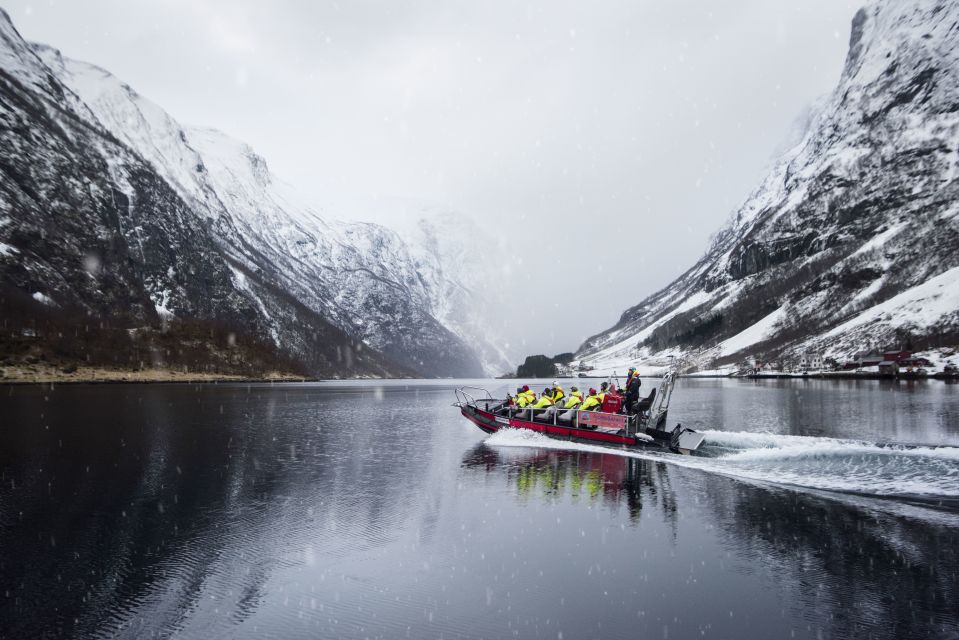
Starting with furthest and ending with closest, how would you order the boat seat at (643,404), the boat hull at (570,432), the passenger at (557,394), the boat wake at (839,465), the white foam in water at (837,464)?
1. the passenger at (557,394)
2. the boat seat at (643,404)
3. the boat hull at (570,432)
4. the white foam in water at (837,464)
5. the boat wake at (839,465)

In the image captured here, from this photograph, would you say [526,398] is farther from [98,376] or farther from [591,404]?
[98,376]

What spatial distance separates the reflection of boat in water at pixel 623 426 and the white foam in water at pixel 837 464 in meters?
1.16

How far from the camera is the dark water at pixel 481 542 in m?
12.5

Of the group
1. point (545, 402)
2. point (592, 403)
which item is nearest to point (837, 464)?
point (592, 403)

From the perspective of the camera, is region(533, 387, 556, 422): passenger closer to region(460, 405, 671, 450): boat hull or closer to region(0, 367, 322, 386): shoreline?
region(460, 405, 671, 450): boat hull

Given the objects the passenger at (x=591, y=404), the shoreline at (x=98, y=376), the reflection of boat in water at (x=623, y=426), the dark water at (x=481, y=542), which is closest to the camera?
the dark water at (x=481, y=542)

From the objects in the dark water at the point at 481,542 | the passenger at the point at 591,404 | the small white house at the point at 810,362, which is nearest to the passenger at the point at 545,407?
the passenger at the point at 591,404

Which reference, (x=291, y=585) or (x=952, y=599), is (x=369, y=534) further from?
(x=952, y=599)

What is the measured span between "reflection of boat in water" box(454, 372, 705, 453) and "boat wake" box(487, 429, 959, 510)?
43.0 inches

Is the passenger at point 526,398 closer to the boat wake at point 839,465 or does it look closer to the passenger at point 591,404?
the passenger at point 591,404

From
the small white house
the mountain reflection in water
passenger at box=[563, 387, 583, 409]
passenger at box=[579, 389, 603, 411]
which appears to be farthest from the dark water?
the small white house

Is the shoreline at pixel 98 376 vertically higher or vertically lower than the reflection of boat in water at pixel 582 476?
higher

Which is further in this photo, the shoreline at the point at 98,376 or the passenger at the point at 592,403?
the shoreline at the point at 98,376

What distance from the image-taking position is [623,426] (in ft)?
121
